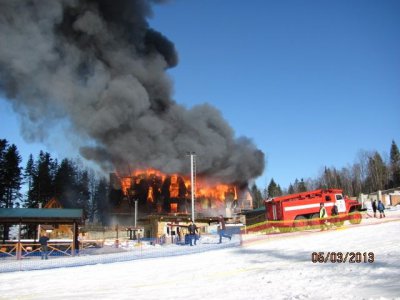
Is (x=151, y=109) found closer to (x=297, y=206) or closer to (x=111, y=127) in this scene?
(x=111, y=127)

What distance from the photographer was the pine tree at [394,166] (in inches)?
3334

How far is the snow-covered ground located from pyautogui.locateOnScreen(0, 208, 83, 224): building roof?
10470 mm

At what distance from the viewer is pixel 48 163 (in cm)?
8100

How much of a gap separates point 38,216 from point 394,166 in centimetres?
8741

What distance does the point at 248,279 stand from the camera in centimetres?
962

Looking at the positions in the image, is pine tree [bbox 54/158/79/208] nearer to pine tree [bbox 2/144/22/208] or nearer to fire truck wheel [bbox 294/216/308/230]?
pine tree [bbox 2/144/22/208]

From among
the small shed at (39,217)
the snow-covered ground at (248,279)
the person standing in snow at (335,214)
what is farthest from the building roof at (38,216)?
the person standing in snow at (335,214)

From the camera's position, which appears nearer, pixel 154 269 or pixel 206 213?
pixel 154 269

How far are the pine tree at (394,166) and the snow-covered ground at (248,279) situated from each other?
77.6 metres

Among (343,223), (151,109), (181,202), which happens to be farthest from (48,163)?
(343,223)

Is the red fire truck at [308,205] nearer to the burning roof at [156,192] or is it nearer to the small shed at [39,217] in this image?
the small shed at [39,217]

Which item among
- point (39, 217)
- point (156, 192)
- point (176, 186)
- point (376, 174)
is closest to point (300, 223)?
point (39, 217)

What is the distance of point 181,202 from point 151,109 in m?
20.0
